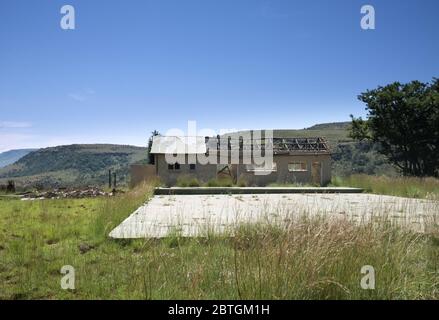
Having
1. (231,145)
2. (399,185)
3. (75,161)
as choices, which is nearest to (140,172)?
(231,145)

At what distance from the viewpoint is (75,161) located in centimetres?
8844

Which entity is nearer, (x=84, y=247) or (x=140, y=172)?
(x=84, y=247)

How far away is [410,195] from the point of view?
14.0 m

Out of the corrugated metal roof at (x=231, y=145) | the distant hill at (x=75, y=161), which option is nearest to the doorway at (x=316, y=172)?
the corrugated metal roof at (x=231, y=145)

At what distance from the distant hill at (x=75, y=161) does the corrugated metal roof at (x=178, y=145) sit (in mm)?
50311

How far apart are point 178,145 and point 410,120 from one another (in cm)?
1757

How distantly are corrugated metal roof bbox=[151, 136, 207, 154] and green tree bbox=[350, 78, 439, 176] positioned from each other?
1386 centimetres

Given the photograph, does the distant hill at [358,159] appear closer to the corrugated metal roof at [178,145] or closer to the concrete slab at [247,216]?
the corrugated metal roof at [178,145]

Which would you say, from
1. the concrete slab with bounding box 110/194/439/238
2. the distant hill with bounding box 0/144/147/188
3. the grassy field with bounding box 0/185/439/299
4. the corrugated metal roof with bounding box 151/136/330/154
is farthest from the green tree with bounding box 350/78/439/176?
the distant hill with bounding box 0/144/147/188

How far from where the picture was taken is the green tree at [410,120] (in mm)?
28469

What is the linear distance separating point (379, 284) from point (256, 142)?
25181mm

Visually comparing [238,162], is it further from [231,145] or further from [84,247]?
[84,247]
